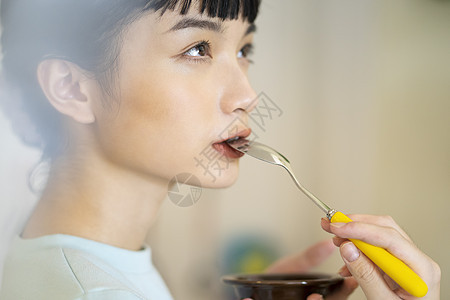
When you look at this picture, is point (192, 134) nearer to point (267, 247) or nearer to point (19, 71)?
point (19, 71)

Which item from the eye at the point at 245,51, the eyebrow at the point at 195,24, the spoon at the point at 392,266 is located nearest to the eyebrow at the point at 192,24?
the eyebrow at the point at 195,24

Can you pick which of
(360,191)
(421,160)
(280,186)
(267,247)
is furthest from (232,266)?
(421,160)

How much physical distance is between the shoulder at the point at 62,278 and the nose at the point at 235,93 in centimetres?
22

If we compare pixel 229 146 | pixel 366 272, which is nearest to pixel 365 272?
pixel 366 272

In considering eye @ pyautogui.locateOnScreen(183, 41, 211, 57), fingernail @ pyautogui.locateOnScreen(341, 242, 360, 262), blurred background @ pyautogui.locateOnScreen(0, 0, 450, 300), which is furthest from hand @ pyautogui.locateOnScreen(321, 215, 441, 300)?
eye @ pyautogui.locateOnScreen(183, 41, 211, 57)

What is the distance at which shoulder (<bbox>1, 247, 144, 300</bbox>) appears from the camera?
43cm

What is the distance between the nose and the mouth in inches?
1.3

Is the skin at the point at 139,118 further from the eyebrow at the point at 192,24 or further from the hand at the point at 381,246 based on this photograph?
the hand at the point at 381,246

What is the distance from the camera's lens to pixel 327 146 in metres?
0.86

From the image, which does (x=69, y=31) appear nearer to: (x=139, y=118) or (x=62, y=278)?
(x=139, y=118)

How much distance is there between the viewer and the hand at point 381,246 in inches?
16.1

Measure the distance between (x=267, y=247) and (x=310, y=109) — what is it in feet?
1.02

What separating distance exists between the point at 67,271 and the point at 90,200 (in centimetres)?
10

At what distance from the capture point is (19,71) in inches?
19.7
